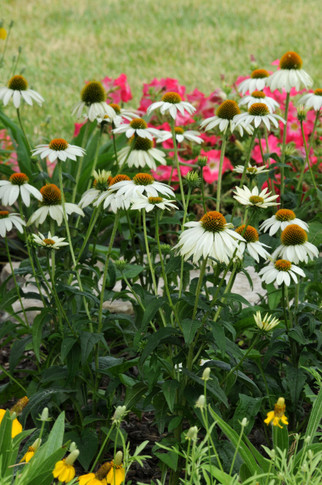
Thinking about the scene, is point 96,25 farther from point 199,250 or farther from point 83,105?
point 199,250

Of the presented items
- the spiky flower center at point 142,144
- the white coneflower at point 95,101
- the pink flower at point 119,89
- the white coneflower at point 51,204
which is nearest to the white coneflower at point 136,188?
the white coneflower at point 51,204

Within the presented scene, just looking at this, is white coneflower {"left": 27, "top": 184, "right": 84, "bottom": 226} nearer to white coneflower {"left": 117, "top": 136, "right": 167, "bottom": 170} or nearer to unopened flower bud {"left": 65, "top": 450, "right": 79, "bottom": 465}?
white coneflower {"left": 117, "top": 136, "right": 167, "bottom": 170}

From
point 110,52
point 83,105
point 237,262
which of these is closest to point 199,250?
point 237,262

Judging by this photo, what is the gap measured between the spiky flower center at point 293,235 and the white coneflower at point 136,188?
337 millimetres

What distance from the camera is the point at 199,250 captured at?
1615mm

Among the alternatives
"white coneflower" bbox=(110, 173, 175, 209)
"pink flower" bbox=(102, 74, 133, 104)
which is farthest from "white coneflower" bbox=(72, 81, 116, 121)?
"pink flower" bbox=(102, 74, 133, 104)

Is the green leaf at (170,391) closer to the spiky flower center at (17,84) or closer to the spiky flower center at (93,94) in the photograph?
the spiky flower center at (93,94)

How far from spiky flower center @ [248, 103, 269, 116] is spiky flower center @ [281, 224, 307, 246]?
0.43m

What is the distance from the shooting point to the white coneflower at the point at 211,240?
162 cm

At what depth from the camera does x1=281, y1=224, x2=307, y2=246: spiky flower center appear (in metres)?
1.91

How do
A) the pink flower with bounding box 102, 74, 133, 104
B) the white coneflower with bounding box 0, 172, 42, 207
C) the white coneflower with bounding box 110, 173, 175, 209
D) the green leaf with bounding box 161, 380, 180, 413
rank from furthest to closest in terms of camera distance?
the pink flower with bounding box 102, 74, 133, 104
the white coneflower with bounding box 0, 172, 42, 207
the white coneflower with bounding box 110, 173, 175, 209
the green leaf with bounding box 161, 380, 180, 413

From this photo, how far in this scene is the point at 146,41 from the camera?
7508mm

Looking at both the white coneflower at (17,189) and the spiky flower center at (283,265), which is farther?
the white coneflower at (17,189)

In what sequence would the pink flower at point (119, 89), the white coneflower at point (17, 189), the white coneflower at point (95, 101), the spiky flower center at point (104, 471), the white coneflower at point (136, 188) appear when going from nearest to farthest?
the spiky flower center at point (104, 471) → the white coneflower at point (136, 188) → the white coneflower at point (17, 189) → the white coneflower at point (95, 101) → the pink flower at point (119, 89)
